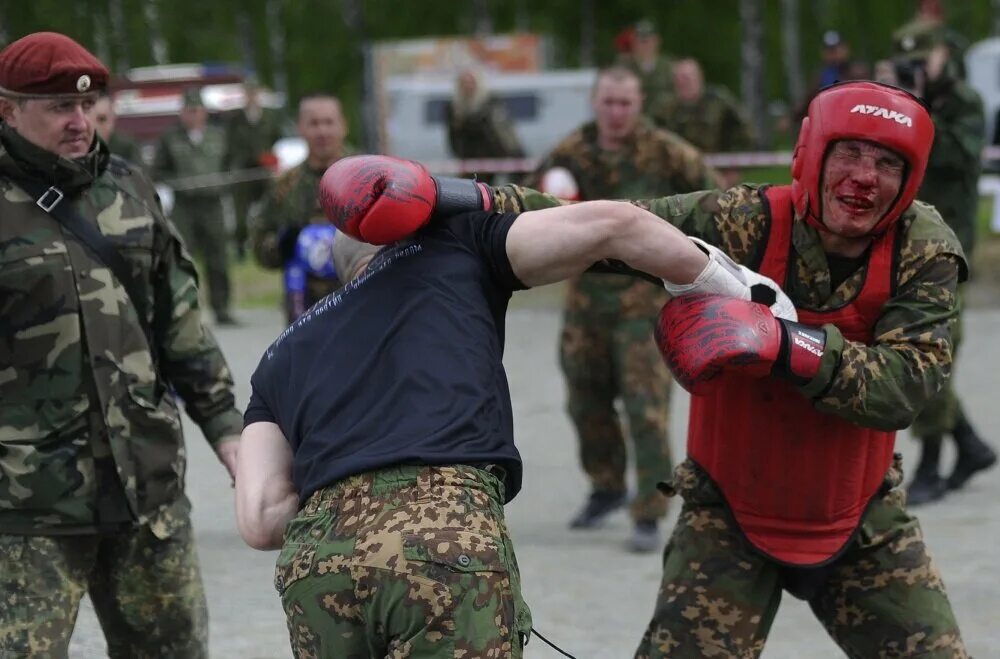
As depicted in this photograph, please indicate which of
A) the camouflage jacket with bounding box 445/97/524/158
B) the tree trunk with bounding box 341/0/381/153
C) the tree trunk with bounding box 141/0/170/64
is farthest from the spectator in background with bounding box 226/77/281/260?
the tree trunk with bounding box 141/0/170/64

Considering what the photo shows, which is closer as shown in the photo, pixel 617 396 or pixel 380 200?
pixel 380 200

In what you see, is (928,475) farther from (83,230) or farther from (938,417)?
(83,230)

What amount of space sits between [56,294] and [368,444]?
1298mm

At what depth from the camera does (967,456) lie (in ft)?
25.6

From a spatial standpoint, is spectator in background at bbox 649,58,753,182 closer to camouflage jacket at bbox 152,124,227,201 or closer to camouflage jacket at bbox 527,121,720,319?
camouflage jacket at bbox 152,124,227,201

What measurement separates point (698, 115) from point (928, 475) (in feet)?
20.9

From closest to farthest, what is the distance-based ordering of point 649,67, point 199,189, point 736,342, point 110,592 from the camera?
point 736,342
point 110,592
point 199,189
point 649,67

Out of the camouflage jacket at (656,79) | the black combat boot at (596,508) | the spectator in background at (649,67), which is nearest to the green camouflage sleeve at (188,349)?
the black combat boot at (596,508)

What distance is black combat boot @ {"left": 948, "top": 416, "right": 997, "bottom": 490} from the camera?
7.77 m

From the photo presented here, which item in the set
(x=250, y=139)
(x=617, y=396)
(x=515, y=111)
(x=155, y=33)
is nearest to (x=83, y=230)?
(x=617, y=396)

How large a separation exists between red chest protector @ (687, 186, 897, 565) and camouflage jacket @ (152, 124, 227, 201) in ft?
34.2

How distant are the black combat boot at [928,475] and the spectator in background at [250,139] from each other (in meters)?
10.6

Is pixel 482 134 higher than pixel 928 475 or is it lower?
lower

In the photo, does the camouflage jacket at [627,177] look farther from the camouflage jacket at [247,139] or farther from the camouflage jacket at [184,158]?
the camouflage jacket at [247,139]
